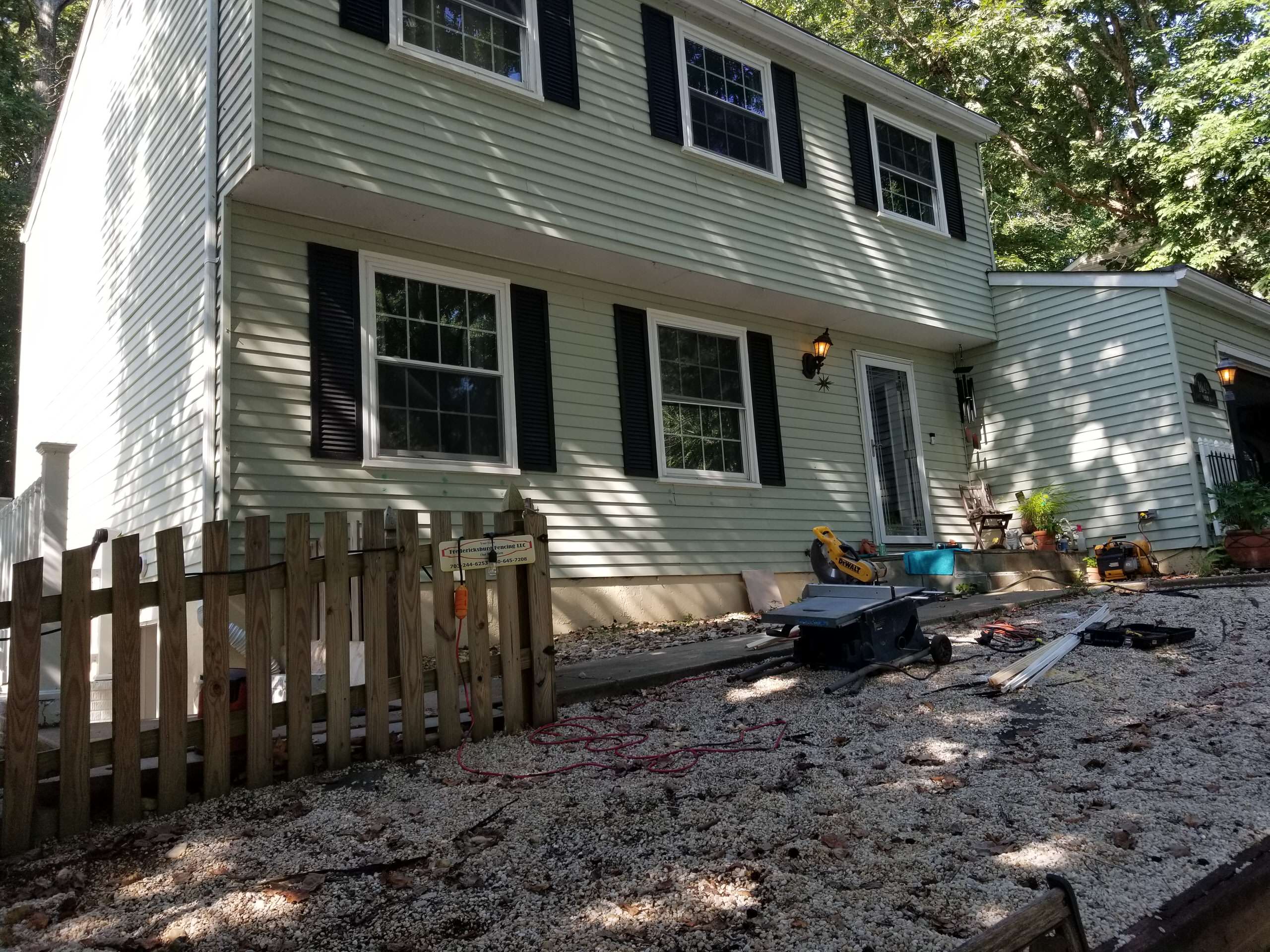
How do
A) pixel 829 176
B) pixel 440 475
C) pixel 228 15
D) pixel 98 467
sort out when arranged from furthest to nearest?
pixel 829 176 < pixel 98 467 < pixel 440 475 < pixel 228 15

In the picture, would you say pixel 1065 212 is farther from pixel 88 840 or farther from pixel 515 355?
pixel 88 840

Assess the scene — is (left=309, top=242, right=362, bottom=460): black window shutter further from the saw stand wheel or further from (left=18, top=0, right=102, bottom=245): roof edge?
(left=18, top=0, right=102, bottom=245): roof edge

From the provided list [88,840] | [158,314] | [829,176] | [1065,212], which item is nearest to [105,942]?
[88,840]

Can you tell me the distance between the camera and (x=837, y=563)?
861 centimetres

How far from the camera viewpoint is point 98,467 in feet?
29.6

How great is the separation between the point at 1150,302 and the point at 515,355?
7755mm

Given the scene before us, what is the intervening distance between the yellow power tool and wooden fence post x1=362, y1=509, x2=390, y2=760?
5324 millimetres

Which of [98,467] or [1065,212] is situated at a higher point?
[1065,212]

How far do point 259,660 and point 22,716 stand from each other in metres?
0.78

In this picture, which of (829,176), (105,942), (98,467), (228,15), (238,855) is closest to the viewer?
(105,942)

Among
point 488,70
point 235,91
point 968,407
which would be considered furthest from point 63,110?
point 968,407

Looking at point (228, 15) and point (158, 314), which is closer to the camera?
point (228, 15)

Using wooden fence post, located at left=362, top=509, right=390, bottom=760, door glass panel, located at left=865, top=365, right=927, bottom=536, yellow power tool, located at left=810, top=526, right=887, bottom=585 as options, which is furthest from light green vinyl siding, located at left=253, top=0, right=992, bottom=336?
wooden fence post, located at left=362, top=509, right=390, bottom=760

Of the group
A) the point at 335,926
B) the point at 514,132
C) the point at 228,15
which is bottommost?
the point at 335,926
